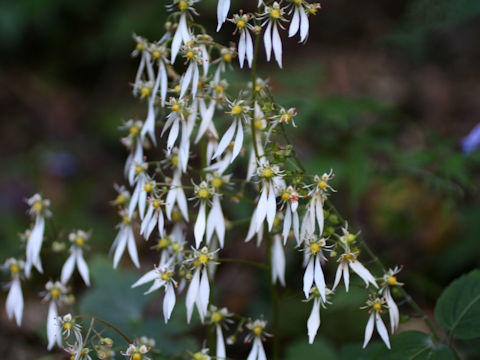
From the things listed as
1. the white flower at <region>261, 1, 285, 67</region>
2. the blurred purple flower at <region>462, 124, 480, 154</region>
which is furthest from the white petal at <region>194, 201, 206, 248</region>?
the blurred purple flower at <region>462, 124, 480, 154</region>

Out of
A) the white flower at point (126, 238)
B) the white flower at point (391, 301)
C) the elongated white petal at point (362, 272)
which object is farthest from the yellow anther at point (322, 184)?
the white flower at point (126, 238)

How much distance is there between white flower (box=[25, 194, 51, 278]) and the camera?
6.60 feet

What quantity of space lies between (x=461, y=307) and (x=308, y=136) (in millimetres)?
2597

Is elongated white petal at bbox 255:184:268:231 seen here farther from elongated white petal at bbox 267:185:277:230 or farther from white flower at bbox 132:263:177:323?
white flower at bbox 132:263:177:323

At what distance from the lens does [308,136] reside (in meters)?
4.43

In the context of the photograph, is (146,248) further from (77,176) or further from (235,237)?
(77,176)

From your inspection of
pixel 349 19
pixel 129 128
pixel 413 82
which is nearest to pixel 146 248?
pixel 129 128

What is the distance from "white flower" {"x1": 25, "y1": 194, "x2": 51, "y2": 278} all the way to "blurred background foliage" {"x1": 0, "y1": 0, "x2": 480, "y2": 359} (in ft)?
0.49

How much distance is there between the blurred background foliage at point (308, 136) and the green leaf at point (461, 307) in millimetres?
360

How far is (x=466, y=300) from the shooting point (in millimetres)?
2045

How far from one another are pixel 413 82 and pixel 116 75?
4.02 m

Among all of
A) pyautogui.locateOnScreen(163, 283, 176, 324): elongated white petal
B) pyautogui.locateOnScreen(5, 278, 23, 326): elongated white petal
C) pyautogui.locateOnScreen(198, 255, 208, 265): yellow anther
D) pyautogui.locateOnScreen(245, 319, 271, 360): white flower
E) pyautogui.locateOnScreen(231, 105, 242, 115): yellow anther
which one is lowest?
pyautogui.locateOnScreen(245, 319, 271, 360): white flower

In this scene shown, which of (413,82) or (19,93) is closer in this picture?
(413,82)

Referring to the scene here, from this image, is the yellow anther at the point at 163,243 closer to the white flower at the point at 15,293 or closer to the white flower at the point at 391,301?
the white flower at the point at 15,293
